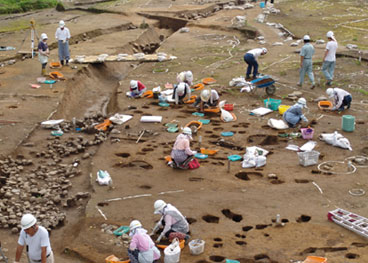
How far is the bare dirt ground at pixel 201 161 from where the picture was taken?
1103 centimetres

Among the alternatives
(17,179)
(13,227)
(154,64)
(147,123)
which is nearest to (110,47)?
(154,64)

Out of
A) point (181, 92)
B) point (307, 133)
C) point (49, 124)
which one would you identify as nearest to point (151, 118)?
point (181, 92)

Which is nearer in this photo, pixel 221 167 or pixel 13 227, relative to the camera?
pixel 13 227

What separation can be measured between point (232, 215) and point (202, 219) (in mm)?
690

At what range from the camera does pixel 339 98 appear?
698 inches

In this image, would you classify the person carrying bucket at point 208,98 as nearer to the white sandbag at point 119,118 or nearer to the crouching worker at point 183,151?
the white sandbag at point 119,118

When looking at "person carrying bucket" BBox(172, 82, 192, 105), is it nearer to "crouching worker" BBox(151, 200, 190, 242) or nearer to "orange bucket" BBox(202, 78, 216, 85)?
"orange bucket" BBox(202, 78, 216, 85)

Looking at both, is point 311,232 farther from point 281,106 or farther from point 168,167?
point 281,106

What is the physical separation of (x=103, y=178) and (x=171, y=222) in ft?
11.4

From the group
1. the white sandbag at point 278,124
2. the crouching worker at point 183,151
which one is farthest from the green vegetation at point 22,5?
the crouching worker at point 183,151

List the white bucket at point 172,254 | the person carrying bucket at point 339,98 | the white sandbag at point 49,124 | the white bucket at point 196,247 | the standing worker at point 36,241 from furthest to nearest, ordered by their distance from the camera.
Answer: the person carrying bucket at point 339,98
the white sandbag at point 49,124
the white bucket at point 196,247
the white bucket at point 172,254
the standing worker at point 36,241

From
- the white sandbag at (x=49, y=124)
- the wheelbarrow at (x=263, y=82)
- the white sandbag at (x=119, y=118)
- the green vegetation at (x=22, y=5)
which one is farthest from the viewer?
the green vegetation at (x=22, y=5)

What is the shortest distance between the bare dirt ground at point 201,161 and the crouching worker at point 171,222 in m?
0.34

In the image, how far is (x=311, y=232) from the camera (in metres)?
11.0
